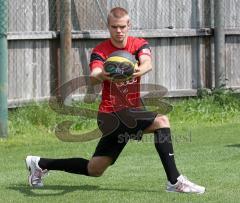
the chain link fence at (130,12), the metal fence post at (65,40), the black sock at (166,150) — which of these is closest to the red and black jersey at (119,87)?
the black sock at (166,150)

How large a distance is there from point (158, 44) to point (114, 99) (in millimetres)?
6674

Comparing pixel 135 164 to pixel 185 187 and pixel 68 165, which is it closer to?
pixel 68 165

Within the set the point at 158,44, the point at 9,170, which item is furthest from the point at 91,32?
the point at 9,170

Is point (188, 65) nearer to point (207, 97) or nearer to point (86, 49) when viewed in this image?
point (207, 97)

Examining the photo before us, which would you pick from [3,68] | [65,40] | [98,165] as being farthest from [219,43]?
[98,165]

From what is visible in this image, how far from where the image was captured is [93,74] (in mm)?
7430

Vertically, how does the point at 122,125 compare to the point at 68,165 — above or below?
above

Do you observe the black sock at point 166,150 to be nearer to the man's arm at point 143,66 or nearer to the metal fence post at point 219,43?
the man's arm at point 143,66

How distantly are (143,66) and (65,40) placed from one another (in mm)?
5622

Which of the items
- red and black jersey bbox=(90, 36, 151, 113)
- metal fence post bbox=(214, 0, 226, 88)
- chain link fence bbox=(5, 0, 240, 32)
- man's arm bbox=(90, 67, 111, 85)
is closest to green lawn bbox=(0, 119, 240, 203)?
red and black jersey bbox=(90, 36, 151, 113)

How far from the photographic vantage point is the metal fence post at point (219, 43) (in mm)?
14633

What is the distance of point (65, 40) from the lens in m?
12.9

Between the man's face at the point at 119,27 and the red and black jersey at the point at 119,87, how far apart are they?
5.7 inches

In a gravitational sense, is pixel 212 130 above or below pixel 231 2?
below
